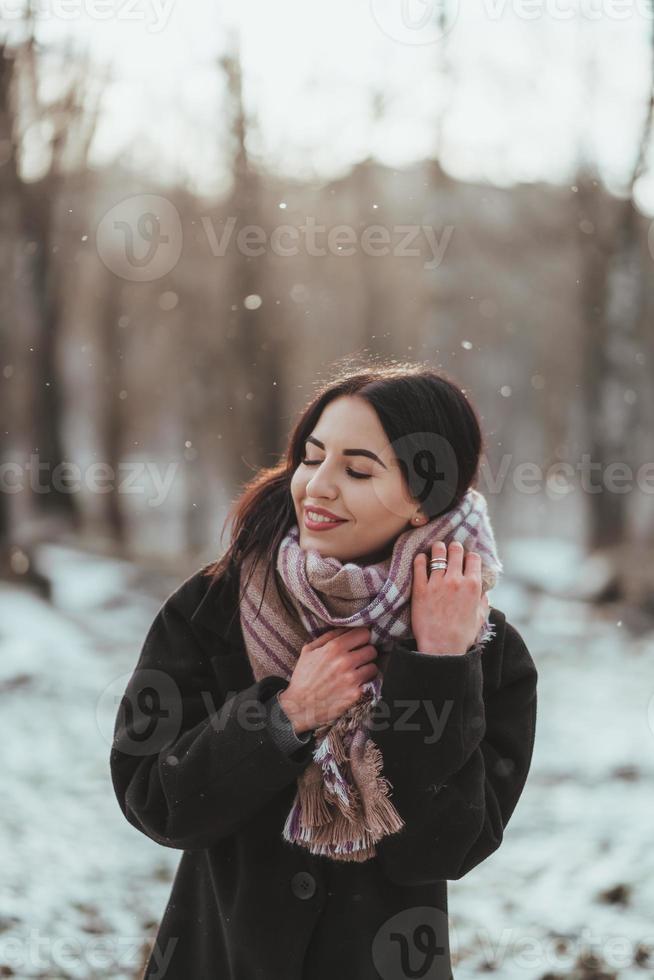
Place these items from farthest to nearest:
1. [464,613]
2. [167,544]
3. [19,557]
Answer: [167,544], [19,557], [464,613]

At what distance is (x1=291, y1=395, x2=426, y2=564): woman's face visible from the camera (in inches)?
64.5

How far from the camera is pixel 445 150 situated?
13.0 metres

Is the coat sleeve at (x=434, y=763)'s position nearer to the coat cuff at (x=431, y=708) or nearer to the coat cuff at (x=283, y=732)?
the coat cuff at (x=431, y=708)

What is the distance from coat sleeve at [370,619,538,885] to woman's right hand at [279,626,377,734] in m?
0.06

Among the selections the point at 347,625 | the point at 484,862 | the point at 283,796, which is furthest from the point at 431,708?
the point at 484,862

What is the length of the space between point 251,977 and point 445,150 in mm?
12874

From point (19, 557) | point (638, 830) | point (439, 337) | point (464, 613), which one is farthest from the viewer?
point (439, 337)

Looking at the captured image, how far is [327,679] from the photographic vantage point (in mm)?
1554

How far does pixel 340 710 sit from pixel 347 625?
0.48 ft

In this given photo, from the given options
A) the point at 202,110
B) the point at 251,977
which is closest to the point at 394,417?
the point at 251,977

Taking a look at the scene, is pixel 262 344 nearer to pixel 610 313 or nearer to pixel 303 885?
pixel 610 313

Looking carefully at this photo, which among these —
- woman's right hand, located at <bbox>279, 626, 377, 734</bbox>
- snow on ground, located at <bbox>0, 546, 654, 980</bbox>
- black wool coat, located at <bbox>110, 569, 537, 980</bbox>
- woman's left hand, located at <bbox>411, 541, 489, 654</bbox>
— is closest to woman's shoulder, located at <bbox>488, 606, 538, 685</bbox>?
black wool coat, located at <bbox>110, 569, 537, 980</bbox>

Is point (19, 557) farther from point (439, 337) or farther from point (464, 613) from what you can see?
point (464, 613)

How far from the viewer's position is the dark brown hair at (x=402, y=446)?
5.48ft
